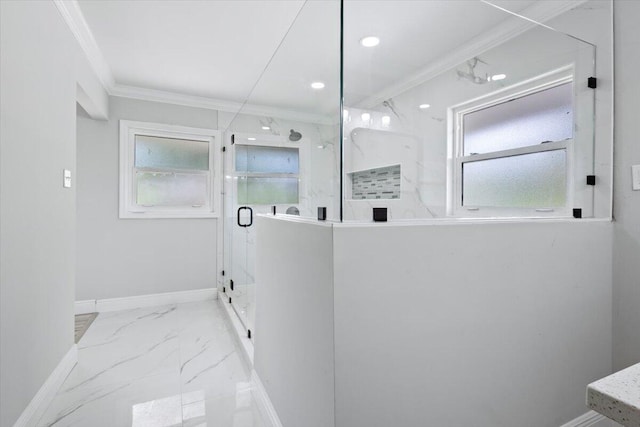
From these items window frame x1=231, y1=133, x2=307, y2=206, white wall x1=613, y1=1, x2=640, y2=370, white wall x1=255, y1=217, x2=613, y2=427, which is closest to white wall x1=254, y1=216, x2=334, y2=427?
white wall x1=255, y1=217, x2=613, y2=427

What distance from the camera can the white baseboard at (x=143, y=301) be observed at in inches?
131

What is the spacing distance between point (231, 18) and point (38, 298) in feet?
6.86

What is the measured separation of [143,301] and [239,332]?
1634mm

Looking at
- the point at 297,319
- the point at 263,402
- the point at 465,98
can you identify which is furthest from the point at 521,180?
the point at 263,402

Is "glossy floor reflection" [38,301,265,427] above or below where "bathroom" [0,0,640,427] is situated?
below

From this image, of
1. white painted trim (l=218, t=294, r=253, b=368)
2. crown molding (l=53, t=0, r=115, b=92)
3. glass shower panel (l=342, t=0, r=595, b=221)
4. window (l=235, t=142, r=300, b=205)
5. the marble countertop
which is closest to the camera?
the marble countertop

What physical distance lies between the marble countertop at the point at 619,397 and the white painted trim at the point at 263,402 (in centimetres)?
135

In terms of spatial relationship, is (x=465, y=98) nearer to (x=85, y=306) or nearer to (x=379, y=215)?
(x=379, y=215)

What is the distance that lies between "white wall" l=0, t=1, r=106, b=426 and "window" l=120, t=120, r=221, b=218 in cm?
137

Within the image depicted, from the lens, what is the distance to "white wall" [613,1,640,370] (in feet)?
4.86

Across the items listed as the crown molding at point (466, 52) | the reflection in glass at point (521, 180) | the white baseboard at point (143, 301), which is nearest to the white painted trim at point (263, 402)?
the reflection in glass at point (521, 180)

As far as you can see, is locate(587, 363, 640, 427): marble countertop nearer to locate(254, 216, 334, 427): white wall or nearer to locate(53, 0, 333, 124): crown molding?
locate(254, 216, 334, 427): white wall

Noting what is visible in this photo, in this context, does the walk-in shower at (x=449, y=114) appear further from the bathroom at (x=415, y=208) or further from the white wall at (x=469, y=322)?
the white wall at (x=469, y=322)

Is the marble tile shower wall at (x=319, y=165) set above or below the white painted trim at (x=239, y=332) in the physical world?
above
